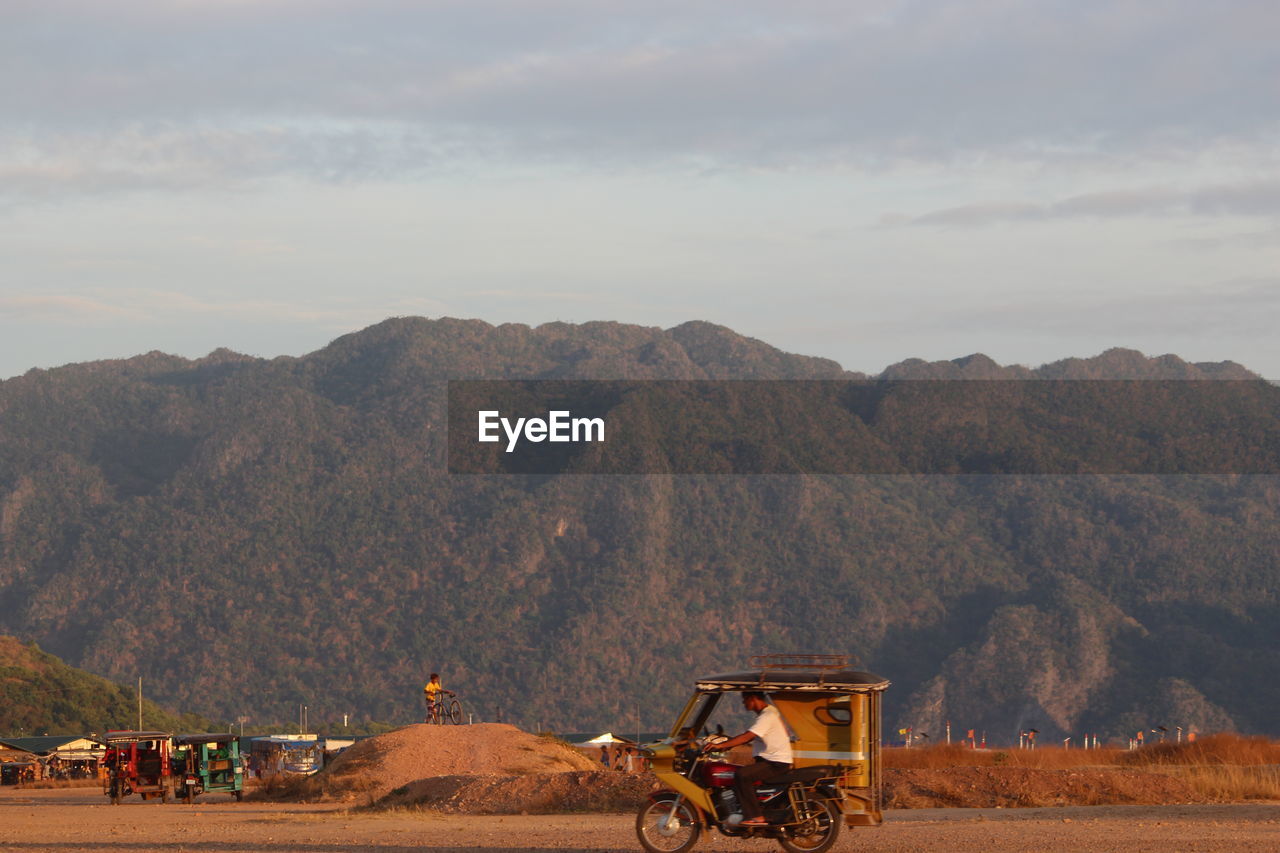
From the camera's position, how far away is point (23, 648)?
137 m

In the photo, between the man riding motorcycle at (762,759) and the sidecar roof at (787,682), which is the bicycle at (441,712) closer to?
the sidecar roof at (787,682)

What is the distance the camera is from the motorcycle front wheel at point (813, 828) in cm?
1842

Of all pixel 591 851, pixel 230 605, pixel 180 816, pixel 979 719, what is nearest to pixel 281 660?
pixel 230 605

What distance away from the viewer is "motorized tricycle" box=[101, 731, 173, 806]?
125ft

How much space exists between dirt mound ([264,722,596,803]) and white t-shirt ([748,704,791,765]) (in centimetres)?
1920

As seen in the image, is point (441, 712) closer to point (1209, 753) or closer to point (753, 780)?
point (1209, 753)

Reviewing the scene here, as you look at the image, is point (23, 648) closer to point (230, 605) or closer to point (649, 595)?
point (230, 605)

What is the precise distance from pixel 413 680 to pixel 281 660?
53.2ft

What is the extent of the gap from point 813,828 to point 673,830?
149 centimetres

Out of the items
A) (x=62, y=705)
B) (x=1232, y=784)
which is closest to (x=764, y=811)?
(x=1232, y=784)

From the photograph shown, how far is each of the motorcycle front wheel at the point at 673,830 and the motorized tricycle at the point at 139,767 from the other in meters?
22.4

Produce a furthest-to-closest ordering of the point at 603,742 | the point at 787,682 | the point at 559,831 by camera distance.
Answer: the point at 603,742
the point at 559,831
the point at 787,682

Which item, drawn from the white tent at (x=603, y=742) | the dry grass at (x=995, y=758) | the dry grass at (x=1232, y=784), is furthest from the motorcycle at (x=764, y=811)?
the white tent at (x=603, y=742)

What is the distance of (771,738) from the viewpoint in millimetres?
18438
